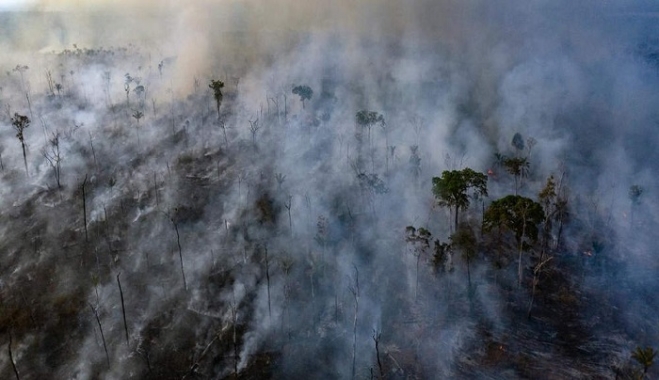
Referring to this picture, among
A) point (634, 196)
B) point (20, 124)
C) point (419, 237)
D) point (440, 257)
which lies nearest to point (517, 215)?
point (440, 257)

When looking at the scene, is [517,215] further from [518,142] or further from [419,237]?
[518,142]

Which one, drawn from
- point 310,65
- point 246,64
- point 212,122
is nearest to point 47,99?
point 212,122

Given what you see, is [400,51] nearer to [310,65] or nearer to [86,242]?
[310,65]

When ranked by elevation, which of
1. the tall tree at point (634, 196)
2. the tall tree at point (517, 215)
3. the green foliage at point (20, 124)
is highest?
the green foliage at point (20, 124)

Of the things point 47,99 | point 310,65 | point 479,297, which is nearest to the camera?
point 479,297

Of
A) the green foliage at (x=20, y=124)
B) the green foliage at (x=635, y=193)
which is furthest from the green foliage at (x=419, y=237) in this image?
the green foliage at (x=20, y=124)

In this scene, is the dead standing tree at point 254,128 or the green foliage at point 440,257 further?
the dead standing tree at point 254,128

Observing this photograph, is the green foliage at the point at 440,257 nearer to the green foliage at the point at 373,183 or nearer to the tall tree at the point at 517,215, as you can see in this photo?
the tall tree at the point at 517,215

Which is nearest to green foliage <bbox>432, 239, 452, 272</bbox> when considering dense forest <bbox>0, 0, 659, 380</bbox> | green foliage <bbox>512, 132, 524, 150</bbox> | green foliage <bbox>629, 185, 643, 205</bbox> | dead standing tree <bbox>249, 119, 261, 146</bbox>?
dense forest <bbox>0, 0, 659, 380</bbox>

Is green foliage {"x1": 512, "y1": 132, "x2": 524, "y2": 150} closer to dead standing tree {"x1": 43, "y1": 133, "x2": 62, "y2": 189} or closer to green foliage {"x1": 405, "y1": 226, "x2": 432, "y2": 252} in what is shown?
green foliage {"x1": 405, "y1": 226, "x2": 432, "y2": 252}
